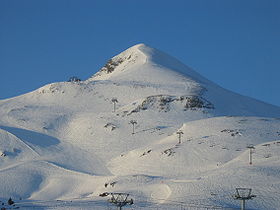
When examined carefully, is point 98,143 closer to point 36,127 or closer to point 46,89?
point 36,127

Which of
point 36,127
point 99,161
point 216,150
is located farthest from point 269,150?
point 36,127

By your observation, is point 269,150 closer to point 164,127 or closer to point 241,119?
point 241,119

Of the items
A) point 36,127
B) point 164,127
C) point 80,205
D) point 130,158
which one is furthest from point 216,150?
point 36,127

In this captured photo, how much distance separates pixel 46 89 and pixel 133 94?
A: 83.1ft

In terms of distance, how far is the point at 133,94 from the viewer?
16262cm

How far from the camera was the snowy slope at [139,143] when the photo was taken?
278 ft

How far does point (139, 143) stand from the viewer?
415 ft

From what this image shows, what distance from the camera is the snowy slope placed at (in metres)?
84.8

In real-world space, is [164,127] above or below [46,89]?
below

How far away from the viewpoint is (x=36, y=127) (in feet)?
463

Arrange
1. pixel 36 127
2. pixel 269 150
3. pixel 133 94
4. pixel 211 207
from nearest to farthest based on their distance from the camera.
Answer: pixel 211 207 → pixel 269 150 → pixel 36 127 → pixel 133 94

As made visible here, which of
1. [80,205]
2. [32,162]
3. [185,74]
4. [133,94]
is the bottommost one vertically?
[80,205]

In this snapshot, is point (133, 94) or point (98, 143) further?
point (133, 94)

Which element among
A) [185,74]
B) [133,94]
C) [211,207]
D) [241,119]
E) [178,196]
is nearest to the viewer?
[211,207]
